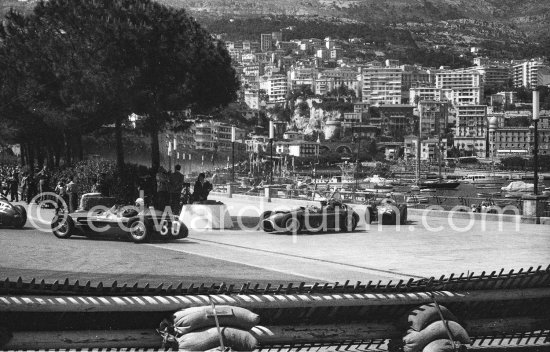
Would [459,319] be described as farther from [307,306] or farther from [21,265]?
[21,265]

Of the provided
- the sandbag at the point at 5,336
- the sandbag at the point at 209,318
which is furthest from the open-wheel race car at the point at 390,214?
the sandbag at the point at 5,336

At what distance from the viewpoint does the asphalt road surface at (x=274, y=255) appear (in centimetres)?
1295

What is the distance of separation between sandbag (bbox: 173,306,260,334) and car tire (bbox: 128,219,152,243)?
450 inches

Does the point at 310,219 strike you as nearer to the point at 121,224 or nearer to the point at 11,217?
the point at 121,224

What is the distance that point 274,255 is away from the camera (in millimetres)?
16375

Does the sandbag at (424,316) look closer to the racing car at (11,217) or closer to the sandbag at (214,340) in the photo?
the sandbag at (214,340)

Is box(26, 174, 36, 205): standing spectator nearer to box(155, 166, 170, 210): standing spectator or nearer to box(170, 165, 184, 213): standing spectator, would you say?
box(170, 165, 184, 213): standing spectator

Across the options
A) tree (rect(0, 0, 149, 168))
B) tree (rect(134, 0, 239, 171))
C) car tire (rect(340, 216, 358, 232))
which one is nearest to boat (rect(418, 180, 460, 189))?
tree (rect(0, 0, 149, 168))

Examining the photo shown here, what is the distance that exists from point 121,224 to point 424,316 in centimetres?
1176

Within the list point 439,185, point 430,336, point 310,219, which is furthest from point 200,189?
point 439,185

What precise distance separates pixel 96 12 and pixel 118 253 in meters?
19.2

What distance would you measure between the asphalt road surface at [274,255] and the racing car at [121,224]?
0.26 meters

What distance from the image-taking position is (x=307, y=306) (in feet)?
24.6

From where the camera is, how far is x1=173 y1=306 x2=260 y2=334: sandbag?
707 centimetres
